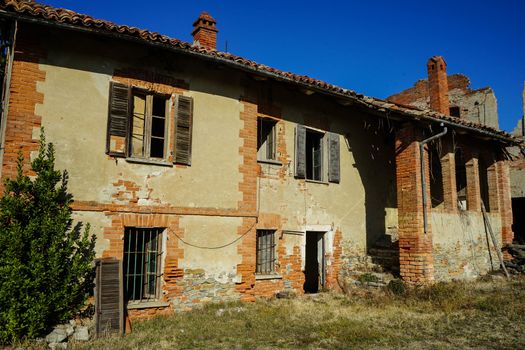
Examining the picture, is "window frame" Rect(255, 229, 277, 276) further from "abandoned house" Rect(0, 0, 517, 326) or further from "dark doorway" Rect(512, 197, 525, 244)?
"dark doorway" Rect(512, 197, 525, 244)

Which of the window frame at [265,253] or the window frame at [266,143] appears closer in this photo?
the window frame at [265,253]

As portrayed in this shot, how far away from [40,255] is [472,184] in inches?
504

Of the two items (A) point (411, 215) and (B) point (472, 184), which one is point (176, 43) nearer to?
(A) point (411, 215)

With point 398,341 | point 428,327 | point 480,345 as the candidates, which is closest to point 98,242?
point 398,341

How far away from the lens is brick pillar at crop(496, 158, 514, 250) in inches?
571

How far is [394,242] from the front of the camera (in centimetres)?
1239

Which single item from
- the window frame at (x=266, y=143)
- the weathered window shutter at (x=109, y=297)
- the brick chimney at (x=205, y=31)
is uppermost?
the brick chimney at (x=205, y=31)

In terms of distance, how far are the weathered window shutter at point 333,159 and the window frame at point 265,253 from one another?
2600mm

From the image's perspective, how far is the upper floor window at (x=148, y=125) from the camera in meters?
8.05

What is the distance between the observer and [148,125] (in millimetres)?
8633

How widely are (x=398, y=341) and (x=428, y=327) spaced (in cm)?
118

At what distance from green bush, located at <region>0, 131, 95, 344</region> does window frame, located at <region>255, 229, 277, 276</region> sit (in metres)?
4.25

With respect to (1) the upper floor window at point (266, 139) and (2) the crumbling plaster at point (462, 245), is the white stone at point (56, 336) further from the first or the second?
(2) the crumbling plaster at point (462, 245)

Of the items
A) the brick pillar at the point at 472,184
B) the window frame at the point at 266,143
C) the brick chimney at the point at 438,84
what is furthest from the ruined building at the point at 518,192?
the window frame at the point at 266,143
